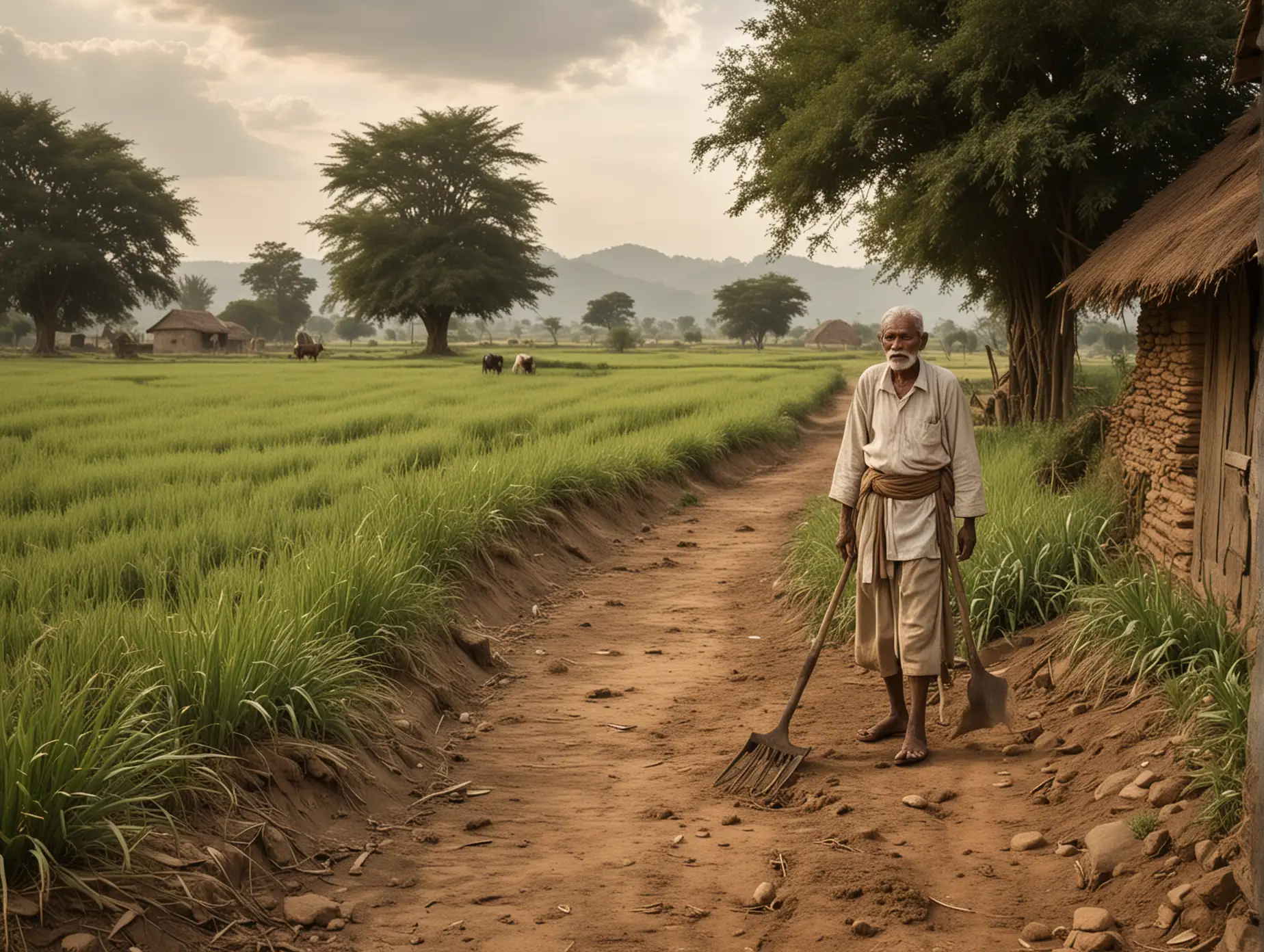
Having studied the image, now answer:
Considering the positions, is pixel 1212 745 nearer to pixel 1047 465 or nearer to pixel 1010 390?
pixel 1047 465

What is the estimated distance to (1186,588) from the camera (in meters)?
6.01

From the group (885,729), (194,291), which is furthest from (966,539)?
(194,291)

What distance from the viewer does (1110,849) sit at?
4027 millimetres

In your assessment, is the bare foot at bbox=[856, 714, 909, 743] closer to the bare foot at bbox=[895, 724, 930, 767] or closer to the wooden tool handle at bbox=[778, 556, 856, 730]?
the bare foot at bbox=[895, 724, 930, 767]

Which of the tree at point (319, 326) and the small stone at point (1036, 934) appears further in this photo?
the tree at point (319, 326)

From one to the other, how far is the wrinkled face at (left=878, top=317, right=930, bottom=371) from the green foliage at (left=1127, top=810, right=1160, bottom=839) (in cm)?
207

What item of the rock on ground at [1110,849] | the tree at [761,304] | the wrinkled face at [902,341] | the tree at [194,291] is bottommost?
the rock on ground at [1110,849]

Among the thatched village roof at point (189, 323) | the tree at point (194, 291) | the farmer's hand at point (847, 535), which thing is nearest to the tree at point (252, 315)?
the tree at point (194, 291)

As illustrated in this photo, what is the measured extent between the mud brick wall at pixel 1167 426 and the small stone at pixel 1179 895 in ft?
11.9

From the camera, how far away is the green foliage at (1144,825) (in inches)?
159

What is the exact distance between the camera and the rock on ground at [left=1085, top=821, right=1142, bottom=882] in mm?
3980

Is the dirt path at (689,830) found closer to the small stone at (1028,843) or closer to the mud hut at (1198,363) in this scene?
the small stone at (1028,843)

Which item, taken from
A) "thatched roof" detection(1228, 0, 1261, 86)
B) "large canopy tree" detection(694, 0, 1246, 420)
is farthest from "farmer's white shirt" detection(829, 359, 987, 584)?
"large canopy tree" detection(694, 0, 1246, 420)

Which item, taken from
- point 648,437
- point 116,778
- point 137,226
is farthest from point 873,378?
point 137,226
